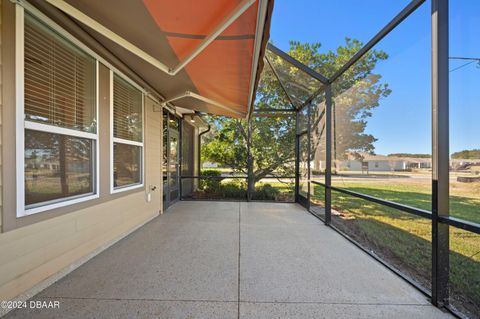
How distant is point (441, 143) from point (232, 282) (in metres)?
2.30

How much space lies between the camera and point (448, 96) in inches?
69.7

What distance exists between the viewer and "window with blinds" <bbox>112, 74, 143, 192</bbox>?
10.3 feet

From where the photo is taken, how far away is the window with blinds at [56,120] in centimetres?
188

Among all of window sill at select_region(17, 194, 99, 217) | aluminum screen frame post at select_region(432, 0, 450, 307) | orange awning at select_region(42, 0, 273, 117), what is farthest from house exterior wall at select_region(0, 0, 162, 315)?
aluminum screen frame post at select_region(432, 0, 450, 307)

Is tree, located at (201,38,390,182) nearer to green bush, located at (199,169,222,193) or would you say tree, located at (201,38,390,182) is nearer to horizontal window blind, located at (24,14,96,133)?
green bush, located at (199,169,222,193)

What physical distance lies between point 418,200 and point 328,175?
1918 millimetres

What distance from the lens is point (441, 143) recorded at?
178 cm

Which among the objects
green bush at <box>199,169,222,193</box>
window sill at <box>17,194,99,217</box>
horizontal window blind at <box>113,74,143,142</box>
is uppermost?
horizontal window blind at <box>113,74,143,142</box>

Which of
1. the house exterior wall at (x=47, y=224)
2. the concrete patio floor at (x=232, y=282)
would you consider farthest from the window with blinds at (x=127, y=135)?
the concrete patio floor at (x=232, y=282)

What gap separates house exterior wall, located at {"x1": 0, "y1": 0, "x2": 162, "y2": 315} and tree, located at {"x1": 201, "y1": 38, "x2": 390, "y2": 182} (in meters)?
3.72

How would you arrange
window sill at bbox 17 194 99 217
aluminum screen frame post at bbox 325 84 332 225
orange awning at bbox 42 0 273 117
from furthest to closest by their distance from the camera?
1. aluminum screen frame post at bbox 325 84 332 225
2. window sill at bbox 17 194 99 217
3. orange awning at bbox 42 0 273 117

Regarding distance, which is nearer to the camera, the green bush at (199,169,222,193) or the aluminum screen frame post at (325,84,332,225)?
the aluminum screen frame post at (325,84,332,225)

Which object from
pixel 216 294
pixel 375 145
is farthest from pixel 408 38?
pixel 216 294

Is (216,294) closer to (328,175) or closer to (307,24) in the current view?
(328,175)
